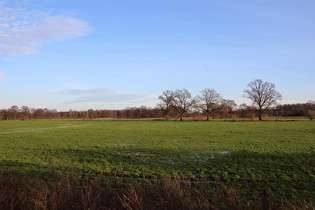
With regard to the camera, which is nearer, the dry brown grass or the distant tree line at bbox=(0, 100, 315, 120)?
the dry brown grass

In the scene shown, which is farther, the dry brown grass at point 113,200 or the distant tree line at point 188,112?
the distant tree line at point 188,112

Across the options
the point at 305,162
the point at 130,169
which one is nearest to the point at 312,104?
the point at 305,162

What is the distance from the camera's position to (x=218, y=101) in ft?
288

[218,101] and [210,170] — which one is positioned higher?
[218,101]

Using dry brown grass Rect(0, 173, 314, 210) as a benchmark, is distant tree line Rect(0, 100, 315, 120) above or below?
above

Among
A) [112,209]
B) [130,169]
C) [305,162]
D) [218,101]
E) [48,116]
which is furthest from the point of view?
[48,116]

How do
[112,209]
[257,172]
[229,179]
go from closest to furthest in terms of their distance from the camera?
[112,209], [229,179], [257,172]

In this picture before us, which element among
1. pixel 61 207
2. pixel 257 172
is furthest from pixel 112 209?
pixel 257 172

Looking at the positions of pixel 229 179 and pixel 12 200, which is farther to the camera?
pixel 229 179

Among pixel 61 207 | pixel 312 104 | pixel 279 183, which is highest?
pixel 312 104

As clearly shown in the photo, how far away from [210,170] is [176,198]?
650cm

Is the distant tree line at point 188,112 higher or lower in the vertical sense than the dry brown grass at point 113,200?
higher

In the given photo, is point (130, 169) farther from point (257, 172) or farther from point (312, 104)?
point (312, 104)

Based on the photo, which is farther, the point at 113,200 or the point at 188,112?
the point at 188,112
